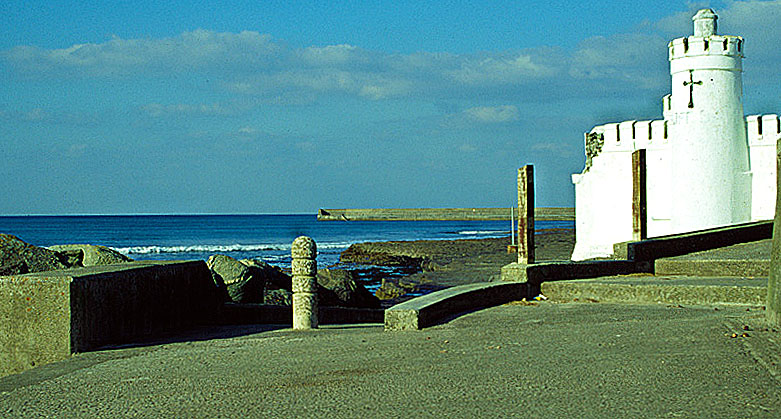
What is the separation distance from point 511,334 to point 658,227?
17.5m

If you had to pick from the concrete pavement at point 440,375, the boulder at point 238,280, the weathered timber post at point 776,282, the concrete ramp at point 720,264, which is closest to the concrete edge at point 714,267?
the concrete ramp at point 720,264

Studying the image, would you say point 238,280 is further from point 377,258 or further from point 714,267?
point 377,258

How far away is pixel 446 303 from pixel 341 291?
29.8 feet

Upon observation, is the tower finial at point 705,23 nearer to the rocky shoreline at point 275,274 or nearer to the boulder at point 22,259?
the rocky shoreline at point 275,274

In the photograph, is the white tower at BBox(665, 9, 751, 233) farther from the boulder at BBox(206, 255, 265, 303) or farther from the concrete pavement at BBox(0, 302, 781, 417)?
the concrete pavement at BBox(0, 302, 781, 417)

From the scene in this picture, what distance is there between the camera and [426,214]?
497ft

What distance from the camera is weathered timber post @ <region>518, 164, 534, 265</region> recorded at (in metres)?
10.3

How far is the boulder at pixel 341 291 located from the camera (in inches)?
650

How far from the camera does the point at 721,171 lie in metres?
22.5

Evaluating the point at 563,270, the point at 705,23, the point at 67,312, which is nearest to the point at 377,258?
the point at 705,23

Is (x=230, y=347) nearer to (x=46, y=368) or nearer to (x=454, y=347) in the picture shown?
(x=46, y=368)

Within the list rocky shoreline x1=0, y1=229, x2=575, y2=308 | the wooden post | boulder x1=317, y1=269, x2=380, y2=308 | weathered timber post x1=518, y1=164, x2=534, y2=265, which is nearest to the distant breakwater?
rocky shoreline x1=0, y1=229, x2=575, y2=308

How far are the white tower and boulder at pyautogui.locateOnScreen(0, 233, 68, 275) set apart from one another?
17963mm

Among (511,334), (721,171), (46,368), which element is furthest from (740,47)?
(46,368)
